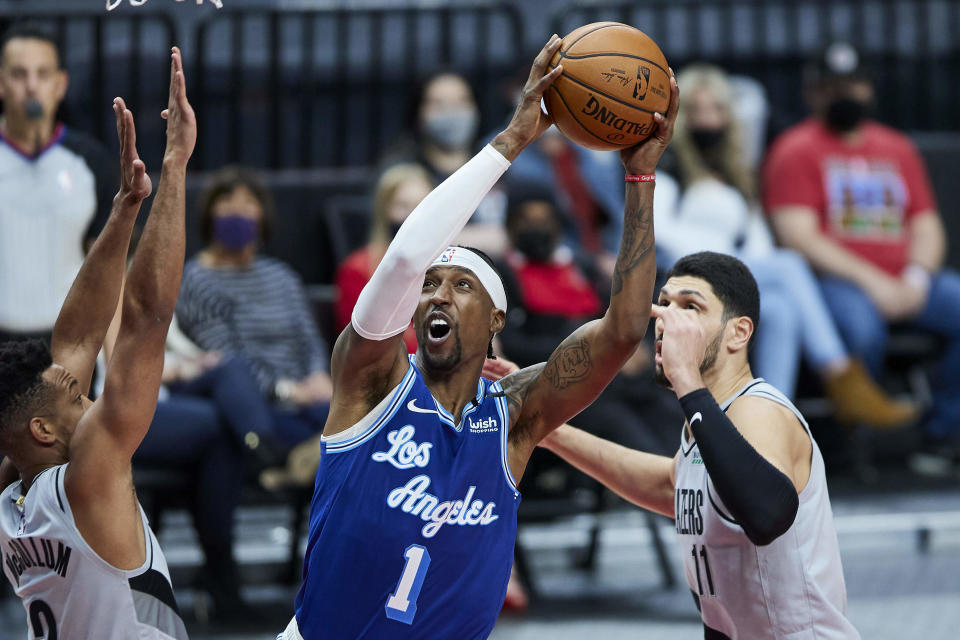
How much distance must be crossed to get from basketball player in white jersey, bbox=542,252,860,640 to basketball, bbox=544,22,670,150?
20.0 inches

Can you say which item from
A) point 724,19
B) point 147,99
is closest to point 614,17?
point 724,19

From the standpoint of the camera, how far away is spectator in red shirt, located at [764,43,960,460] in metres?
7.56

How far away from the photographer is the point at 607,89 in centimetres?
338

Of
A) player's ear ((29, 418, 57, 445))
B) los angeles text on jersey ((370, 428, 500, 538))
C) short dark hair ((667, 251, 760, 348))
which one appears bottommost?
los angeles text on jersey ((370, 428, 500, 538))

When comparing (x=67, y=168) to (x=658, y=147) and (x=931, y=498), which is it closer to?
(x=658, y=147)

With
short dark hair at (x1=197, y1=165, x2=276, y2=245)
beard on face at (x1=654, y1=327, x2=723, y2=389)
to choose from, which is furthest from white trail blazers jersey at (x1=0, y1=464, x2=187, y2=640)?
short dark hair at (x1=197, y1=165, x2=276, y2=245)

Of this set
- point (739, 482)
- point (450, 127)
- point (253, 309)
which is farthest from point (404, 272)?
point (450, 127)

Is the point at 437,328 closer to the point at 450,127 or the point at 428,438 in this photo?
the point at 428,438

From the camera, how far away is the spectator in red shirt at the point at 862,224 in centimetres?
756

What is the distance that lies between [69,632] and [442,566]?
95 cm

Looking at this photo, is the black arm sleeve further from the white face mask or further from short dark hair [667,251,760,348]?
the white face mask

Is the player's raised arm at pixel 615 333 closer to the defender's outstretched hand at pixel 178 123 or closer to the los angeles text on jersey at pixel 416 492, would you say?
the los angeles text on jersey at pixel 416 492

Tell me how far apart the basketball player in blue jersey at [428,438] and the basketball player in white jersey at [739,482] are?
258 mm

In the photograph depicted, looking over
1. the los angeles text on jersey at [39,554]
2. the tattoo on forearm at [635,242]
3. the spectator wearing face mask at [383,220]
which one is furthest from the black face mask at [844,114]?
the los angeles text on jersey at [39,554]
